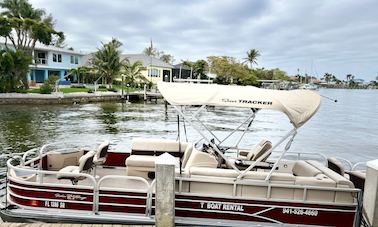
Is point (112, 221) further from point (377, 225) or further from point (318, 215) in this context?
point (377, 225)

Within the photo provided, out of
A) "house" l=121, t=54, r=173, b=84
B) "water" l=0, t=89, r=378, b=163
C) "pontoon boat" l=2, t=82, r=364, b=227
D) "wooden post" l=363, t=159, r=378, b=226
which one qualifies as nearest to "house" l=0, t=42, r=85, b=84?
"house" l=121, t=54, r=173, b=84

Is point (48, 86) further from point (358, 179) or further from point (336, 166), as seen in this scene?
point (358, 179)

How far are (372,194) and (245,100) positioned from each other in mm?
2566

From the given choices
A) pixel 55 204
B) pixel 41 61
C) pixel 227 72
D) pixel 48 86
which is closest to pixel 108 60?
pixel 41 61

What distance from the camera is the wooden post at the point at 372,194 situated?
5.18 meters

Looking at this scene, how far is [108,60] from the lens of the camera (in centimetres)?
5553

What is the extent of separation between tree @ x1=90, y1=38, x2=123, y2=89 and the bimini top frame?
52.0 meters

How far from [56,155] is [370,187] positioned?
650 centimetres

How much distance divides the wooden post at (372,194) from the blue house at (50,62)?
53020 millimetres

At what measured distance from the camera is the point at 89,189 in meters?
5.77

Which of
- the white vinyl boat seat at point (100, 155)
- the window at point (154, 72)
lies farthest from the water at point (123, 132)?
the window at point (154, 72)

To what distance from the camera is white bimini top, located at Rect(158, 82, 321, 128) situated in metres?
5.46

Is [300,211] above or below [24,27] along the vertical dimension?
below

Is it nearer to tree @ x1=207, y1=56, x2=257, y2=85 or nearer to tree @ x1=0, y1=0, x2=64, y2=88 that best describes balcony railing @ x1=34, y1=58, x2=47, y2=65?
tree @ x1=0, y1=0, x2=64, y2=88
